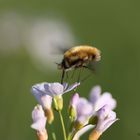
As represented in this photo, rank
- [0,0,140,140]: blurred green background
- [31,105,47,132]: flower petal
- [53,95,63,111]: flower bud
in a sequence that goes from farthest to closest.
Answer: [0,0,140,140]: blurred green background, [53,95,63,111]: flower bud, [31,105,47,132]: flower petal

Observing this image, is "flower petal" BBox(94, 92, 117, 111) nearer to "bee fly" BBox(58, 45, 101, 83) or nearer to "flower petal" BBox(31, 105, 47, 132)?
"bee fly" BBox(58, 45, 101, 83)

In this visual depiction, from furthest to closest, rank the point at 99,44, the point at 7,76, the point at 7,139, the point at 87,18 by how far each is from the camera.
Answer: the point at 87,18, the point at 99,44, the point at 7,76, the point at 7,139

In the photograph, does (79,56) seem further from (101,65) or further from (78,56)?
(101,65)

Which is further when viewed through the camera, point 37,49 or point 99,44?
point 99,44

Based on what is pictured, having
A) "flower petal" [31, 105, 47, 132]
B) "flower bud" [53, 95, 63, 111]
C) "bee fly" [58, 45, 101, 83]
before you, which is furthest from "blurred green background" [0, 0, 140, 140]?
"flower petal" [31, 105, 47, 132]

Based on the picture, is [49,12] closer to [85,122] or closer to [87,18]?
[87,18]

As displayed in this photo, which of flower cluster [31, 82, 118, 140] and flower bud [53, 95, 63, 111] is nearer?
flower cluster [31, 82, 118, 140]

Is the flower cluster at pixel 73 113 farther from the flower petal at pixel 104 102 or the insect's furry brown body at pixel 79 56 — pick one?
the insect's furry brown body at pixel 79 56

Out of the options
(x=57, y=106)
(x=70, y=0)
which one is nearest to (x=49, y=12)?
(x=70, y=0)
